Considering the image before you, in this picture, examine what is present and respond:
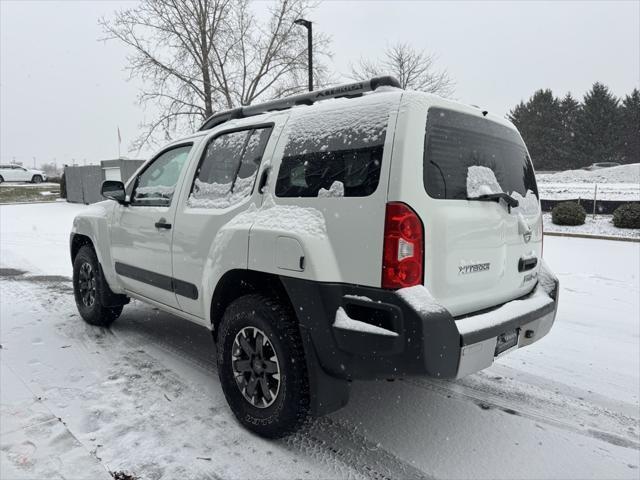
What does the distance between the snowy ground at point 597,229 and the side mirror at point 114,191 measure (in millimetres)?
11379

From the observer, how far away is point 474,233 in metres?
2.50

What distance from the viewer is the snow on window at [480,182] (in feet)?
8.41

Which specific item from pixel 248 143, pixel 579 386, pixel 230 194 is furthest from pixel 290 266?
pixel 579 386

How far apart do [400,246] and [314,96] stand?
4.49 ft

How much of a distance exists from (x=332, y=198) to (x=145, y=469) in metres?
1.71

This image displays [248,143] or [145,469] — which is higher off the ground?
[248,143]

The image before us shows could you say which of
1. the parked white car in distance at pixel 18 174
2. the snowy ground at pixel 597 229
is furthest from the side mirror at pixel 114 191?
the parked white car in distance at pixel 18 174

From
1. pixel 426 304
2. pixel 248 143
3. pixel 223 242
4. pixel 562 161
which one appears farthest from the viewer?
pixel 562 161

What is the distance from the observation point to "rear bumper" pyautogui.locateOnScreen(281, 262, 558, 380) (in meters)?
2.17

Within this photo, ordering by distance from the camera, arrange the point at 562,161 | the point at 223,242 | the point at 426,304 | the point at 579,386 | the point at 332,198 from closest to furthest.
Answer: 1. the point at 426,304
2. the point at 332,198
3. the point at 223,242
4. the point at 579,386
5. the point at 562,161

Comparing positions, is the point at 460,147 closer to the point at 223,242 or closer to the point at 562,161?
the point at 223,242

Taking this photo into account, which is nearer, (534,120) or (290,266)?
(290,266)

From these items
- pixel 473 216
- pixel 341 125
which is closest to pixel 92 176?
pixel 341 125

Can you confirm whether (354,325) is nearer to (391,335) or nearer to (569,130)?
(391,335)
